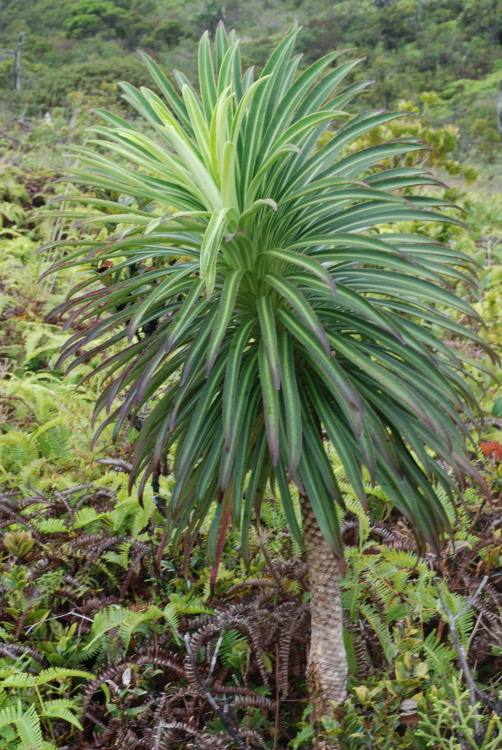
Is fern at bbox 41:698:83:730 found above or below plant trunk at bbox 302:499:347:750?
below

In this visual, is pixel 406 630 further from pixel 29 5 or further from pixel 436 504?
pixel 29 5

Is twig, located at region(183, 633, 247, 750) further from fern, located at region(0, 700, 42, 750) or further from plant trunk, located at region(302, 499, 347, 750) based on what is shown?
fern, located at region(0, 700, 42, 750)

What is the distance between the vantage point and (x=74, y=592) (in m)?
2.65

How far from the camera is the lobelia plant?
5.27ft

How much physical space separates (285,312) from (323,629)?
1.02 metres

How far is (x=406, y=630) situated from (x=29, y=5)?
45.0 metres

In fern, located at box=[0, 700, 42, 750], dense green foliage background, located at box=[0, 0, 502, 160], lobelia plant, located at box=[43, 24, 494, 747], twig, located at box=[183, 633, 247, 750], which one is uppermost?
dense green foliage background, located at box=[0, 0, 502, 160]

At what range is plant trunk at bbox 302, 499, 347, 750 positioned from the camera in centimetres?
198

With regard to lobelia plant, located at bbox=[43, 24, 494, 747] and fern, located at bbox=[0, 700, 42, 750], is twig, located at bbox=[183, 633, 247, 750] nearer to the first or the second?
lobelia plant, located at bbox=[43, 24, 494, 747]

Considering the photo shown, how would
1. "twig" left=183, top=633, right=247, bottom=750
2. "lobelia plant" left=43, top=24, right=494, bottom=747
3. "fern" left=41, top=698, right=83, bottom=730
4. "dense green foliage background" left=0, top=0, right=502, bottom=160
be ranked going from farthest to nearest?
"dense green foliage background" left=0, top=0, right=502, bottom=160
"fern" left=41, top=698, right=83, bottom=730
"twig" left=183, top=633, right=247, bottom=750
"lobelia plant" left=43, top=24, right=494, bottom=747

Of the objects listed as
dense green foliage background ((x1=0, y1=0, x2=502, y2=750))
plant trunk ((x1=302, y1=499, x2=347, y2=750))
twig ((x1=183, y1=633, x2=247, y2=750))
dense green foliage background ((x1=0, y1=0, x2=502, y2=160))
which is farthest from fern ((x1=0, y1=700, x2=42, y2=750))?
dense green foliage background ((x1=0, y1=0, x2=502, y2=160))

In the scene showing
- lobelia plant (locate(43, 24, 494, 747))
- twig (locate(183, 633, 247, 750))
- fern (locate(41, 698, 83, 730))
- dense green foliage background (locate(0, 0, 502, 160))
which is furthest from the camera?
dense green foliage background (locate(0, 0, 502, 160))

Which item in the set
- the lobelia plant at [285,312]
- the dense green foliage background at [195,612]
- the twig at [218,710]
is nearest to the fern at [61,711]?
the dense green foliage background at [195,612]

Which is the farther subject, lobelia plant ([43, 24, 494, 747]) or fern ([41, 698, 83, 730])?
fern ([41, 698, 83, 730])
